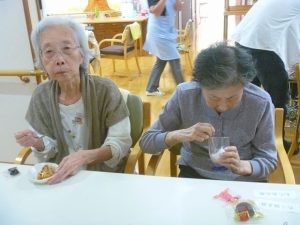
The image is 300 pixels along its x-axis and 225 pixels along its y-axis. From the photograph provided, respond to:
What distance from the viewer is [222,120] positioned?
4.37ft

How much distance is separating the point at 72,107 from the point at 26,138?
25 centimetres

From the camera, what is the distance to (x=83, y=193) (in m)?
1.07

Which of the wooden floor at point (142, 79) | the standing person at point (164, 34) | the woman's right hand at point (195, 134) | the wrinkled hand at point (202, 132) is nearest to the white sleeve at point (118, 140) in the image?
the woman's right hand at point (195, 134)

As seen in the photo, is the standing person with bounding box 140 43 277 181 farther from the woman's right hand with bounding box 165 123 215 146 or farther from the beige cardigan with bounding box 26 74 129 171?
the beige cardigan with bounding box 26 74 129 171

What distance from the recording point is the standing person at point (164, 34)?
3.90 meters

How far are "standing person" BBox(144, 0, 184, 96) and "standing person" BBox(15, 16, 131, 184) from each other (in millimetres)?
2600

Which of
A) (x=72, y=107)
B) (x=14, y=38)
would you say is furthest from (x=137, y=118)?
(x=14, y=38)

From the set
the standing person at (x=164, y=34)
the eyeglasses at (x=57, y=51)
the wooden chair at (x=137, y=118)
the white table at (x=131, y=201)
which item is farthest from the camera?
the standing person at (x=164, y=34)

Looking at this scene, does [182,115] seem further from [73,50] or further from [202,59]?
[73,50]

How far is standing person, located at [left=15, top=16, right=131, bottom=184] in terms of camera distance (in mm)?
1384

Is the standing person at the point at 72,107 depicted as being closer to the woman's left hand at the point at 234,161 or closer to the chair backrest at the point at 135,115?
the chair backrest at the point at 135,115

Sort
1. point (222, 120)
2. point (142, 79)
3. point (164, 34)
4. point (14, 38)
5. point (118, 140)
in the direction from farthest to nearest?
point (142, 79) → point (164, 34) → point (14, 38) → point (118, 140) → point (222, 120)

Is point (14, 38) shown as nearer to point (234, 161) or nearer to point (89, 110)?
point (89, 110)

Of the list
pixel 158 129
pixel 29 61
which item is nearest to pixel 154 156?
pixel 158 129
